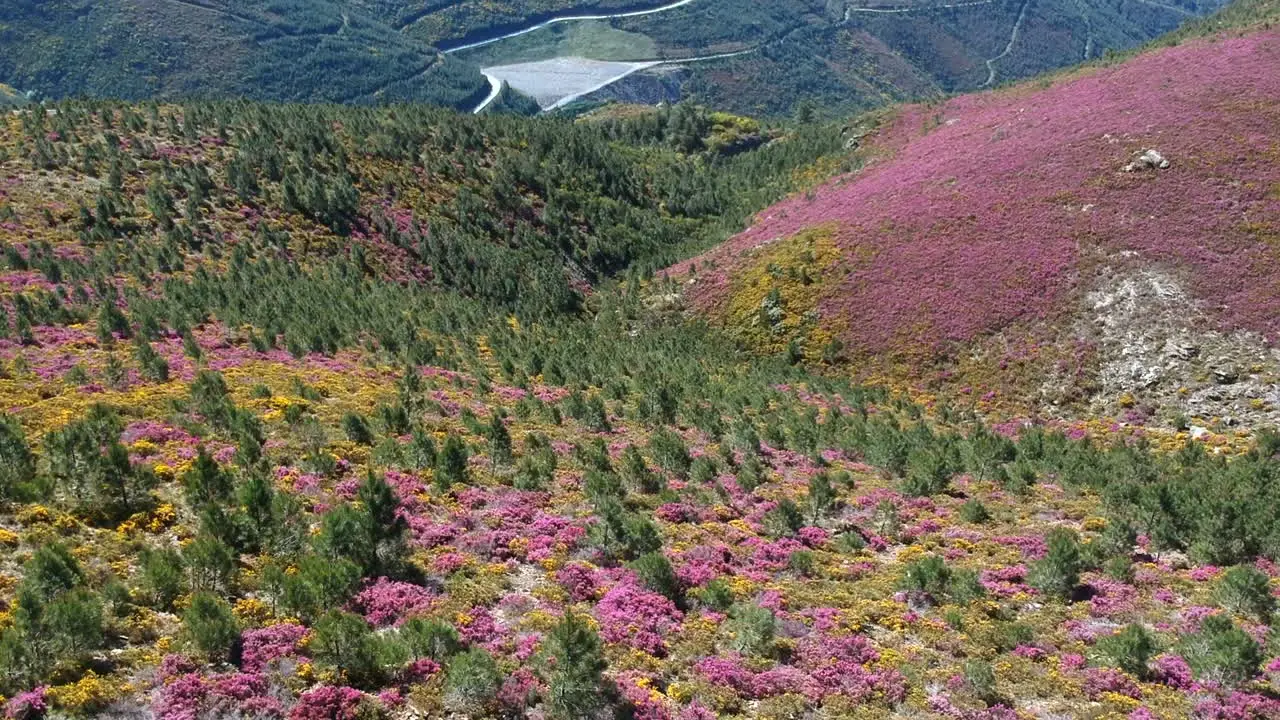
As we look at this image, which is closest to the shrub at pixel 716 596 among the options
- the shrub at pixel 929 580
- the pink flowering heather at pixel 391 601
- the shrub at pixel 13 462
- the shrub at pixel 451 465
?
the shrub at pixel 929 580

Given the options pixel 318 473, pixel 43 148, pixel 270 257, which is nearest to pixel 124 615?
pixel 318 473

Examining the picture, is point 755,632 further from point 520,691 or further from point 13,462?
point 13,462

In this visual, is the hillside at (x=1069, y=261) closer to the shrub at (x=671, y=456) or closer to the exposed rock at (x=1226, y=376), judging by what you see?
the exposed rock at (x=1226, y=376)

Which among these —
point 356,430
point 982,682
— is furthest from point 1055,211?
point 356,430

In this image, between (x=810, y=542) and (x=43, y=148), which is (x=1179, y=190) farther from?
(x=43, y=148)

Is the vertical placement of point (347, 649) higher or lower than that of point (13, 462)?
lower
